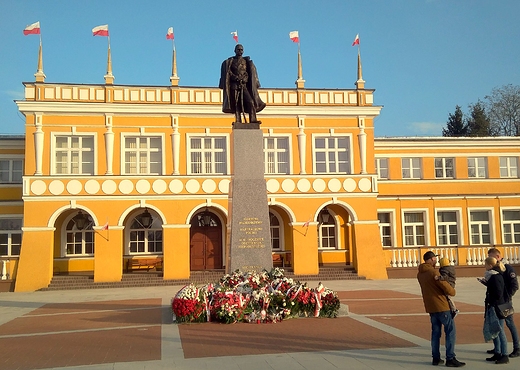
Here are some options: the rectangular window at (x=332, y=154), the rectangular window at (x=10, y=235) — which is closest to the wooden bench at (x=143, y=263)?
the rectangular window at (x=10, y=235)

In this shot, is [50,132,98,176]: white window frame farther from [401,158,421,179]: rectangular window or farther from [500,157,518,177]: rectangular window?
[500,157,518,177]: rectangular window

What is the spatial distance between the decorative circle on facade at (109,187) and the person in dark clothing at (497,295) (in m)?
18.8

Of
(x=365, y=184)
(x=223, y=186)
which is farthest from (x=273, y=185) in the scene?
(x=365, y=184)

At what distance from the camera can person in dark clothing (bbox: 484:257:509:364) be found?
24.8 ft

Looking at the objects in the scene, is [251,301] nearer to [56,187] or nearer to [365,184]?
[56,187]

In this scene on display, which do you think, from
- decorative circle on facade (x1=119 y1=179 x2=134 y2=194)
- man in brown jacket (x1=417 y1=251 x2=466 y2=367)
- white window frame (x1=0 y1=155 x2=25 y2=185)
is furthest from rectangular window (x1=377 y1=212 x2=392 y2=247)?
man in brown jacket (x1=417 y1=251 x2=466 y2=367)

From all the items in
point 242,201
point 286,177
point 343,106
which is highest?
point 343,106

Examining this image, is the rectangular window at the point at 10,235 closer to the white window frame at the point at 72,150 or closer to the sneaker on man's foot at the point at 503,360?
the white window frame at the point at 72,150

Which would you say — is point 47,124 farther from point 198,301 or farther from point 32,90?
point 198,301

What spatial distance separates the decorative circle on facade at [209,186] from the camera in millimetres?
→ 24438

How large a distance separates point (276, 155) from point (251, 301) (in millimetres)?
14626

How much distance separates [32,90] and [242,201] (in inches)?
611

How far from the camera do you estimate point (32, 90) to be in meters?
23.9

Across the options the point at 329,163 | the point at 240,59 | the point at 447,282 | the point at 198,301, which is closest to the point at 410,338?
the point at 447,282
